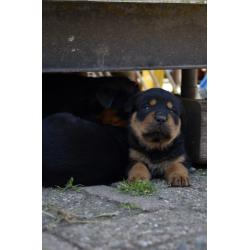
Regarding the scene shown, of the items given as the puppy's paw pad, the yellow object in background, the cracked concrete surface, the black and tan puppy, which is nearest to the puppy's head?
the black and tan puppy

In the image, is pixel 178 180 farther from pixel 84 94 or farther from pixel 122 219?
pixel 84 94

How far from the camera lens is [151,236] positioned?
110 inches

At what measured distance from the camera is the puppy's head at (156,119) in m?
4.02

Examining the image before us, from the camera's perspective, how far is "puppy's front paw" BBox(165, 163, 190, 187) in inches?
154

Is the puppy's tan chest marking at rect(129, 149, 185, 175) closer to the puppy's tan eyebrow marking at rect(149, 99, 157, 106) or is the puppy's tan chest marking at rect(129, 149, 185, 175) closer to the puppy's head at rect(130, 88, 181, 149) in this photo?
the puppy's head at rect(130, 88, 181, 149)

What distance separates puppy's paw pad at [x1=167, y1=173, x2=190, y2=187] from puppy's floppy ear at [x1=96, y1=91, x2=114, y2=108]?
117 centimetres

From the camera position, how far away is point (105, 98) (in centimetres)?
506

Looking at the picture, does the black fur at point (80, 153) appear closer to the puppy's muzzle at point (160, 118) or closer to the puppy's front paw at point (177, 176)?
the puppy's front paw at point (177, 176)

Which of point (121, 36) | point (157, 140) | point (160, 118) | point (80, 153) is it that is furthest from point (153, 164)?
point (121, 36)
